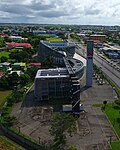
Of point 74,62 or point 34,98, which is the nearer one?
point 34,98

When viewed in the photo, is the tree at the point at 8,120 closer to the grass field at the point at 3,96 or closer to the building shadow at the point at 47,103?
the building shadow at the point at 47,103

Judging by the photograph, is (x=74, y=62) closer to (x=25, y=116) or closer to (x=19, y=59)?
(x=19, y=59)

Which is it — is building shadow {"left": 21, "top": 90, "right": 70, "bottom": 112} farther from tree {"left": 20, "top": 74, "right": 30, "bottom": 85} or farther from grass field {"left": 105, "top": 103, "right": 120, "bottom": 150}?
tree {"left": 20, "top": 74, "right": 30, "bottom": 85}

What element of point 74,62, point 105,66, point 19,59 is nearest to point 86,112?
point 74,62

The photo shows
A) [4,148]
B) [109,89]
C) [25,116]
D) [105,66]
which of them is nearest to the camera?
[4,148]

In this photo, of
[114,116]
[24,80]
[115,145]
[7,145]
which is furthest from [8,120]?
[24,80]

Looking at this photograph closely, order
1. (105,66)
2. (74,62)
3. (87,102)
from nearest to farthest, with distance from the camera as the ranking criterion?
(87,102) < (74,62) < (105,66)

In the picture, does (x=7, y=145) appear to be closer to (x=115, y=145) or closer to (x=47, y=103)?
(x=115, y=145)
